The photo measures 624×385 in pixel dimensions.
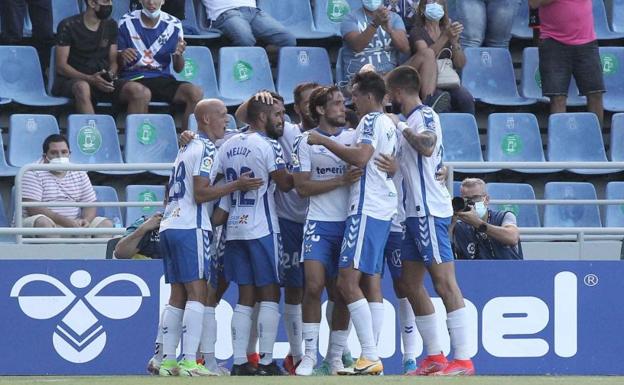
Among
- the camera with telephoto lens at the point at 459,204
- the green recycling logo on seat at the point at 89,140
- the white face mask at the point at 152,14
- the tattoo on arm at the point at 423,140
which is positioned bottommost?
the camera with telephoto lens at the point at 459,204

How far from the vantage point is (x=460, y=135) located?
1455 centimetres

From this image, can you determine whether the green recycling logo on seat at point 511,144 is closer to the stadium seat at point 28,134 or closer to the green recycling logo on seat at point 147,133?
the green recycling logo on seat at point 147,133

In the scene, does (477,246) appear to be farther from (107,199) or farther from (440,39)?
(107,199)

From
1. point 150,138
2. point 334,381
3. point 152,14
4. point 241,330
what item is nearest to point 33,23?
point 152,14

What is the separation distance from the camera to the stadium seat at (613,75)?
51.6 ft

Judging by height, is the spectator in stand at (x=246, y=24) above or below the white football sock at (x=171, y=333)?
above

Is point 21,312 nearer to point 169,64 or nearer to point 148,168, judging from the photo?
point 148,168

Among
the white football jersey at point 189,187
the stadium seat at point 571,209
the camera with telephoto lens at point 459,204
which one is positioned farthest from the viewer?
the stadium seat at point 571,209

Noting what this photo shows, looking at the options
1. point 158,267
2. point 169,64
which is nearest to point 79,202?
point 158,267

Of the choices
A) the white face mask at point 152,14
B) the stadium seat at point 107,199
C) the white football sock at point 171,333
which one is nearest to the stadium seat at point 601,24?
the white face mask at point 152,14

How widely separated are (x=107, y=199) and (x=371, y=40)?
3036 millimetres

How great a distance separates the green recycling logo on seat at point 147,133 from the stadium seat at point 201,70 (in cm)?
104

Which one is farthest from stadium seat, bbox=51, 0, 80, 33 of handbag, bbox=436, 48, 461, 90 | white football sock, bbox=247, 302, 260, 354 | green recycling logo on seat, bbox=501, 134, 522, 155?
white football sock, bbox=247, 302, 260, 354

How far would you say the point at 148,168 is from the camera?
40.8 feet
